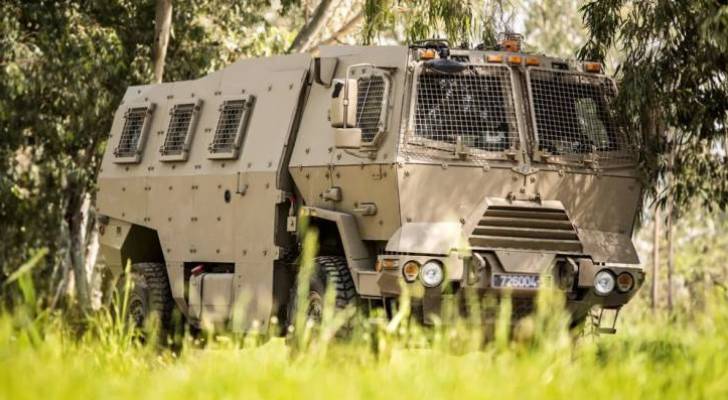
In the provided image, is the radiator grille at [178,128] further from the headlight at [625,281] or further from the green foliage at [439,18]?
the headlight at [625,281]

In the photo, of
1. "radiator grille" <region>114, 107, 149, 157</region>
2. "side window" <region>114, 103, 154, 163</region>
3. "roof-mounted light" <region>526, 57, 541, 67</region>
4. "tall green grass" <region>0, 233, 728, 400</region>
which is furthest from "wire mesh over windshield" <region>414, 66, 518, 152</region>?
"radiator grille" <region>114, 107, 149, 157</region>

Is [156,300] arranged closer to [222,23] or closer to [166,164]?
A: [166,164]

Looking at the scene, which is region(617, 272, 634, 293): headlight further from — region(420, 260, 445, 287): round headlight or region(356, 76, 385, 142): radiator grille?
region(356, 76, 385, 142): radiator grille

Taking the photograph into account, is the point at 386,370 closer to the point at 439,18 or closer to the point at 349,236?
the point at 349,236

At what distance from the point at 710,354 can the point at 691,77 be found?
8435 mm

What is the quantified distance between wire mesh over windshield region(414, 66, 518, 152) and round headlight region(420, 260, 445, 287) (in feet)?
3.82

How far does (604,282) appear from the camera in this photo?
13.4 metres

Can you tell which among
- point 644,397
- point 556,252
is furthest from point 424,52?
point 644,397

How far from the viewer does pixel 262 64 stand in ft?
53.4

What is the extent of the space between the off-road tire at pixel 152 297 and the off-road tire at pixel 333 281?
3801 mm

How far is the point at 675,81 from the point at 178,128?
5.33 metres

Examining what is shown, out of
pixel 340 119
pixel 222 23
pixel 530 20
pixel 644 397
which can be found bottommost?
pixel 644 397

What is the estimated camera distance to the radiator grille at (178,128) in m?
17.3

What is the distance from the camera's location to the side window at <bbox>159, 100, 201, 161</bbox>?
17.1 meters
